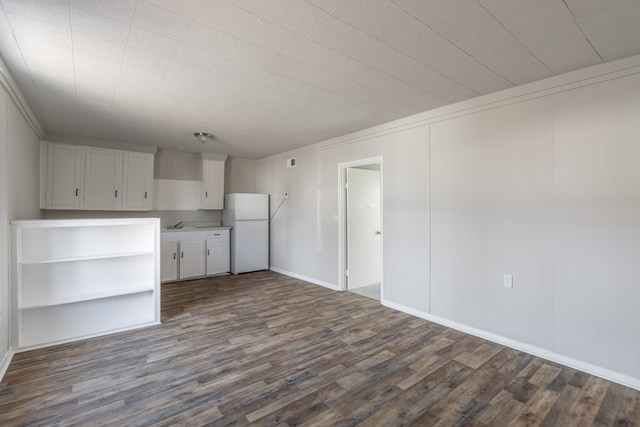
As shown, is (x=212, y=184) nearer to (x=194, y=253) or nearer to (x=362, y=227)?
(x=194, y=253)

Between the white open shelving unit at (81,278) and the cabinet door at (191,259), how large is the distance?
189 centimetres

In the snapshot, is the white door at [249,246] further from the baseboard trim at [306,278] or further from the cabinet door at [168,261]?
the cabinet door at [168,261]

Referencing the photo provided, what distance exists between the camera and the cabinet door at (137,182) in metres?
5.00

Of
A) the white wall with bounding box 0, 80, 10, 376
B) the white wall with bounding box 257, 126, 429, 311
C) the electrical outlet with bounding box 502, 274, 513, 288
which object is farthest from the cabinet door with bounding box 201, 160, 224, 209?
the electrical outlet with bounding box 502, 274, 513, 288

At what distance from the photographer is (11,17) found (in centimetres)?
175

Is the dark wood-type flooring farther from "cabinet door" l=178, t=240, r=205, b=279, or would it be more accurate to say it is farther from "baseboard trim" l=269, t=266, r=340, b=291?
"cabinet door" l=178, t=240, r=205, b=279

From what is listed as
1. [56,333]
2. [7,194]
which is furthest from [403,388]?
[7,194]

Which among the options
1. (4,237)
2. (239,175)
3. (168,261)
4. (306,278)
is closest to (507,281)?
(306,278)

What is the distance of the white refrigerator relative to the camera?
586cm

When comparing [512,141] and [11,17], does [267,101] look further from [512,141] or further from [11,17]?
[512,141]

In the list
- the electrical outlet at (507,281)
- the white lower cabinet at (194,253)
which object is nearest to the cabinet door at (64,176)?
the white lower cabinet at (194,253)

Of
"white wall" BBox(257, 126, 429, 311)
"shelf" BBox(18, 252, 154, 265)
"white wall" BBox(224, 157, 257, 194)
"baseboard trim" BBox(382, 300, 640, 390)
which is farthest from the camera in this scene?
"white wall" BBox(224, 157, 257, 194)

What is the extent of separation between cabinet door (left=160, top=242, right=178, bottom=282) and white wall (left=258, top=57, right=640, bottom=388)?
377cm

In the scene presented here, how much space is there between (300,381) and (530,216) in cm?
249
